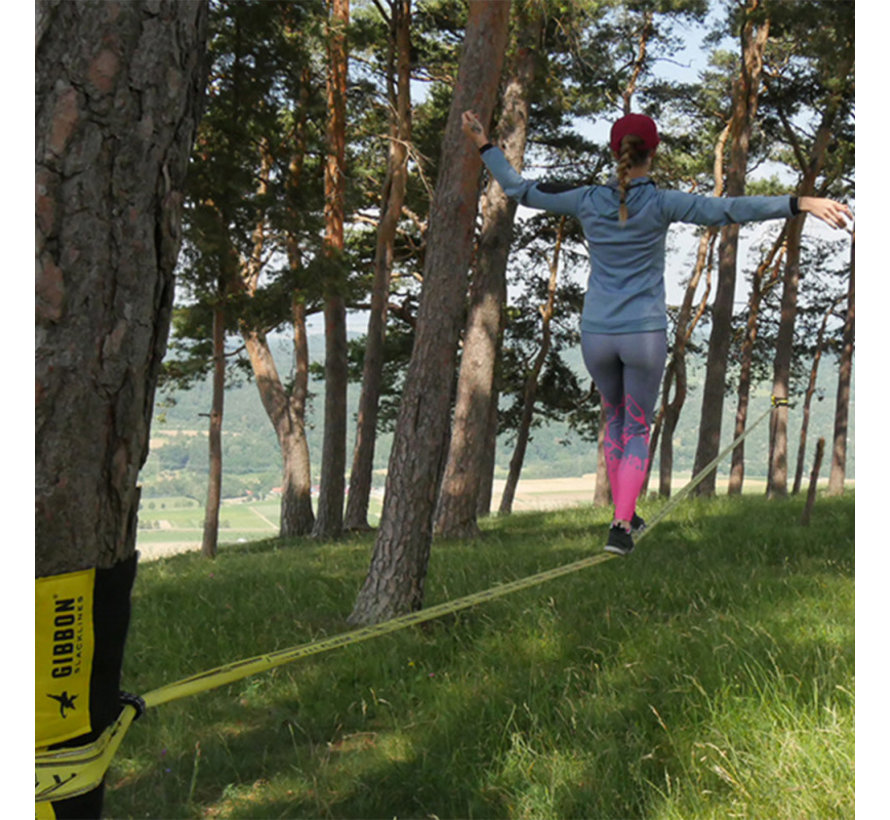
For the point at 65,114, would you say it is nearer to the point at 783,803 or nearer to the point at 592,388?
the point at 783,803

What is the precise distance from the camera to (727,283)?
1567 centimetres

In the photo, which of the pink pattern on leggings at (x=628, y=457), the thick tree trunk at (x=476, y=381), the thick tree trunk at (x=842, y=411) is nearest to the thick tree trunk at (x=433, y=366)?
the pink pattern on leggings at (x=628, y=457)

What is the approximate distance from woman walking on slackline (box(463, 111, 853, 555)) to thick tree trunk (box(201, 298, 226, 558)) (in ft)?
28.9

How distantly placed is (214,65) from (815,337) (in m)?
19.3

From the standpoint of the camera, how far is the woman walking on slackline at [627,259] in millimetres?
4430

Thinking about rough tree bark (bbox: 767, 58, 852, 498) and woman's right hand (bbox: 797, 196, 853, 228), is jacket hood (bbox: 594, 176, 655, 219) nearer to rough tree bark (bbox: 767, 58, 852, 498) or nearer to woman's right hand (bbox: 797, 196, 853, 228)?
woman's right hand (bbox: 797, 196, 853, 228)

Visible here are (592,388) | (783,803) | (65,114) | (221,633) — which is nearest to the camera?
(65,114)

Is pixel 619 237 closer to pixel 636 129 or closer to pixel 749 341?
pixel 636 129

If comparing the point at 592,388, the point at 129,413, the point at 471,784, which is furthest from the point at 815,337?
the point at 129,413

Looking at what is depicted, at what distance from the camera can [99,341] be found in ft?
6.64

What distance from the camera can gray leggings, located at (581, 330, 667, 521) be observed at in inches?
179

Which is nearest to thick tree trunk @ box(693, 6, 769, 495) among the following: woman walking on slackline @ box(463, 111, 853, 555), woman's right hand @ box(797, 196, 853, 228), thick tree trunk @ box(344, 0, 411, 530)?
thick tree trunk @ box(344, 0, 411, 530)

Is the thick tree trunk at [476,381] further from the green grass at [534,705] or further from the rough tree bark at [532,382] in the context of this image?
the rough tree bark at [532,382]

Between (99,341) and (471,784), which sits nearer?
(99,341)
